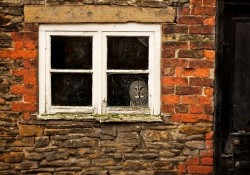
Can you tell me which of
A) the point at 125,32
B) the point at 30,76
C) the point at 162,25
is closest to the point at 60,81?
the point at 30,76

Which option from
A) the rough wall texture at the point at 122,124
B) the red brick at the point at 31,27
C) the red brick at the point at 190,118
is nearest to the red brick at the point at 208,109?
the rough wall texture at the point at 122,124

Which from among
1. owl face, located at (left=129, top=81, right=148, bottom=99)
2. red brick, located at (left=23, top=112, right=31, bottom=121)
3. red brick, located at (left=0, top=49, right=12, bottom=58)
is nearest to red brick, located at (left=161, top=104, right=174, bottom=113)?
owl face, located at (left=129, top=81, right=148, bottom=99)

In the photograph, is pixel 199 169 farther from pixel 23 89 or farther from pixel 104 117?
pixel 23 89

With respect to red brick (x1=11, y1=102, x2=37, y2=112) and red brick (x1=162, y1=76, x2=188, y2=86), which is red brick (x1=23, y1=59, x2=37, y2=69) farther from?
red brick (x1=162, y1=76, x2=188, y2=86)

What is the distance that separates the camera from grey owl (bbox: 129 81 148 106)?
404 cm

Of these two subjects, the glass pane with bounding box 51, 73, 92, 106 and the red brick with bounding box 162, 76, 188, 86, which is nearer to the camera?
the red brick with bounding box 162, 76, 188, 86

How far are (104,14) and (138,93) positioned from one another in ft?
3.27

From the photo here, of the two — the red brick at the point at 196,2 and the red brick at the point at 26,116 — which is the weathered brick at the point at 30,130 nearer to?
the red brick at the point at 26,116

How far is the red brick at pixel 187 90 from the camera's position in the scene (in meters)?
3.92

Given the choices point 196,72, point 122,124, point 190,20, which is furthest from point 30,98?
point 190,20

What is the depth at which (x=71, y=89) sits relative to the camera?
405 cm

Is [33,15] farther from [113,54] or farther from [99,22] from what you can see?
[113,54]

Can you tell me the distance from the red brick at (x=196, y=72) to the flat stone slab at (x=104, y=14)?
60 cm

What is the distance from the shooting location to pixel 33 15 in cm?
384
